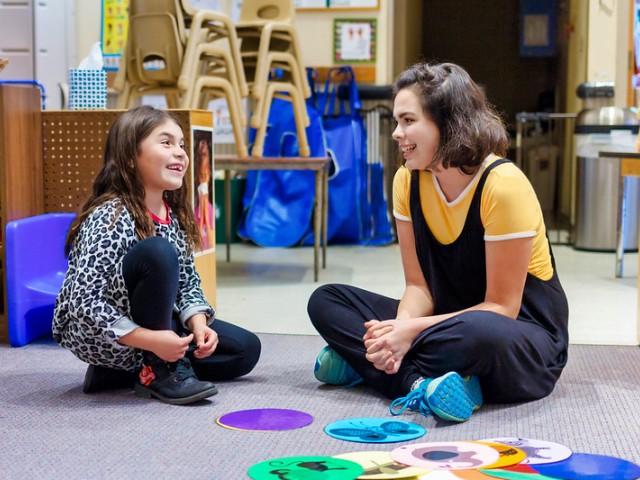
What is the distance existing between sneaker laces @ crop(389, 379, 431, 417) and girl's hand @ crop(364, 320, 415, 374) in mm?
66

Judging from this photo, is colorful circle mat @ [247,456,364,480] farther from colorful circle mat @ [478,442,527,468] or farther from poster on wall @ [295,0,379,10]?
poster on wall @ [295,0,379,10]

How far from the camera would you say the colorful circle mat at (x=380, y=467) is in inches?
58.9

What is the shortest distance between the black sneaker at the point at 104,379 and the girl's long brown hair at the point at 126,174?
290 mm

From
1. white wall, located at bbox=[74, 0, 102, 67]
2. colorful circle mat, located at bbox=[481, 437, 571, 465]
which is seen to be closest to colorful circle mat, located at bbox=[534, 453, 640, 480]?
colorful circle mat, located at bbox=[481, 437, 571, 465]

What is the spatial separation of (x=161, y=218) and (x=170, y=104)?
191 cm

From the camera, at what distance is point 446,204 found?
81.8 inches

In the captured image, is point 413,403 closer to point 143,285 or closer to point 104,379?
point 143,285

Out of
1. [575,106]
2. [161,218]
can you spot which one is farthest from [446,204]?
[575,106]

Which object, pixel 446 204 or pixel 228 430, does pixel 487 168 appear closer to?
pixel 446 204

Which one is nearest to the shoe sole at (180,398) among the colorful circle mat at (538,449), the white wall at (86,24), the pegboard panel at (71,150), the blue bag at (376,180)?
the colorful circle mat at (538,449)

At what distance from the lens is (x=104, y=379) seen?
85.3 inches

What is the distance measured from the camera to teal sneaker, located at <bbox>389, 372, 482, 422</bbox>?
186 cm

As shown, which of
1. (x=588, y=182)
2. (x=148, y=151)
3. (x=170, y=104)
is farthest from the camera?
(x=588, y=182)

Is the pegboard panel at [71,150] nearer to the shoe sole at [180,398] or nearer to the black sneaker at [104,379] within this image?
the black sneaker at [104,379]
